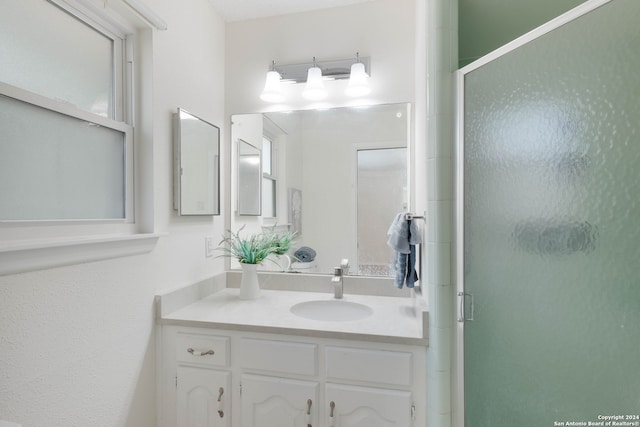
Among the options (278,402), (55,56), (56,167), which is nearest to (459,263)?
(278,402)

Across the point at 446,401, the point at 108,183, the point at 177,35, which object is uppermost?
the point at 177,35

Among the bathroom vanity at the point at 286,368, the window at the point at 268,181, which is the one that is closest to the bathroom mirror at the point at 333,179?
the window at the point at 268,181

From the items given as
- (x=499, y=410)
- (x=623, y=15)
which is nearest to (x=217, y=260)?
(x=499, y=410)

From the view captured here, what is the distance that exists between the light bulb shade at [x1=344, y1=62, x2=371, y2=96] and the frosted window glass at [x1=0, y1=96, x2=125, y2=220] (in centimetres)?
117

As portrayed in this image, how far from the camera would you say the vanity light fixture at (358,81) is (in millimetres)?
1722

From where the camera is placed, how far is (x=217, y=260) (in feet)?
6.19

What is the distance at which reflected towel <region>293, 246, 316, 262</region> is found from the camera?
6.15ft

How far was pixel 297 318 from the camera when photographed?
4.56 ft

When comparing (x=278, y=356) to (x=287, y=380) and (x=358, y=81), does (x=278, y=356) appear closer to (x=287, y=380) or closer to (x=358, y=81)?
(x=287, y=380)

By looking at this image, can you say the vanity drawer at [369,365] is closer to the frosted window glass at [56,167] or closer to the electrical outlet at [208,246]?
the electrical outlet at [208,246]

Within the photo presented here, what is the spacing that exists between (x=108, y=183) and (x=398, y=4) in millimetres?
1710

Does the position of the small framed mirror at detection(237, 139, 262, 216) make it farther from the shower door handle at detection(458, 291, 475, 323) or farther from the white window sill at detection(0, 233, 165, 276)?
the shower door handle at detection(458, 291, 475, 323)

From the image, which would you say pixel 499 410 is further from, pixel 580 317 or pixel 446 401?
pixel 580 317

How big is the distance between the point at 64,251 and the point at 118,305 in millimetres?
321
